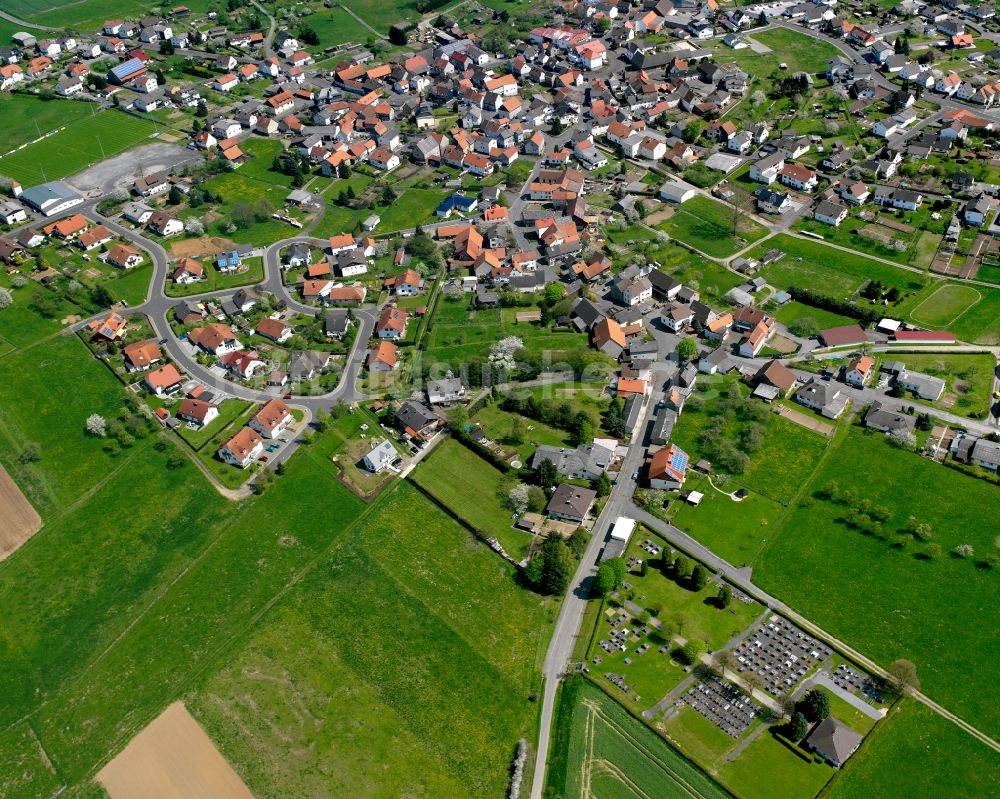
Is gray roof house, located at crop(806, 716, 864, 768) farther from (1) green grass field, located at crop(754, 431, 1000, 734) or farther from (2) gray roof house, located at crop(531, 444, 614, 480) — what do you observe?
(2) gray roof house, located at crop(531, 444, 614, 480)

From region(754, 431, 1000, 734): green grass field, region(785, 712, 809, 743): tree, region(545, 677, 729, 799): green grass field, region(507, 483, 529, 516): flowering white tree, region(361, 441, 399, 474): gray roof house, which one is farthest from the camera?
region(361, 441, 399, 474): gray roof house

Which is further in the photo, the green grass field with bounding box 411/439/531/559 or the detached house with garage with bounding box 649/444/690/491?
the detached house with garage with bounding box 649/444/690/491

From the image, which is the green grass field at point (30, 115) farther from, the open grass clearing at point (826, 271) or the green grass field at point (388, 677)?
the open grass clearing at point (826, 271)

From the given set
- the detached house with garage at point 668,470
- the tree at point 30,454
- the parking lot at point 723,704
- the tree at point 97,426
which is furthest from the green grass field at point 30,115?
the parking lot at point 723,704

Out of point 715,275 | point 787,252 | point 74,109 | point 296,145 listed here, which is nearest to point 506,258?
point 715,275

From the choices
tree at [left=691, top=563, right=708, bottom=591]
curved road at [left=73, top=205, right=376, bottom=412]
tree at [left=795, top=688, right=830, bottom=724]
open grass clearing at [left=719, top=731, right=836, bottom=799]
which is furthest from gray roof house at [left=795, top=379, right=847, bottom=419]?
curved road at [left=73, top=205, right=376, bottom=412]

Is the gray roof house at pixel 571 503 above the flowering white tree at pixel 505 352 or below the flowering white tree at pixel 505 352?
below

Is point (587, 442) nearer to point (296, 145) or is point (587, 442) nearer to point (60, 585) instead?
point (60, 585)
